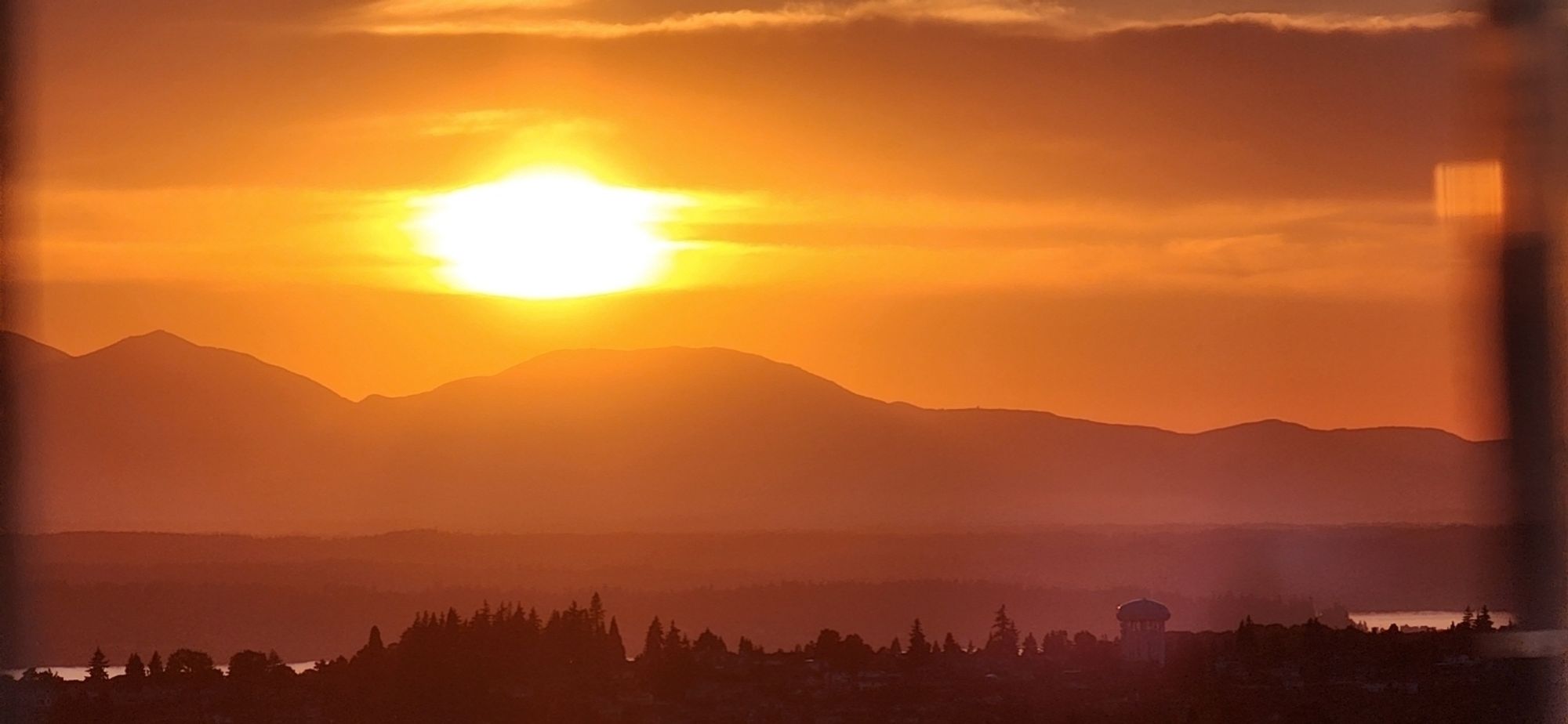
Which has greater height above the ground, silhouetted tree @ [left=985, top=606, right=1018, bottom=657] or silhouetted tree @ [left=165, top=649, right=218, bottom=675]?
silhouetted tree @ [left=985, top=606, right=1018, bottom=657]

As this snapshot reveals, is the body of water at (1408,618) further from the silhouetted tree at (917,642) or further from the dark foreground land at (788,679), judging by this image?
the silhouetted tree at (917,642)

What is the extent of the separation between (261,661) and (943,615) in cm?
154

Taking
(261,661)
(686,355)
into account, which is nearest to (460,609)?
(261,661)

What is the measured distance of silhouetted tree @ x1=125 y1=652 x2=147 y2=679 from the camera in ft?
10.8

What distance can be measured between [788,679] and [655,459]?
609 millimetres

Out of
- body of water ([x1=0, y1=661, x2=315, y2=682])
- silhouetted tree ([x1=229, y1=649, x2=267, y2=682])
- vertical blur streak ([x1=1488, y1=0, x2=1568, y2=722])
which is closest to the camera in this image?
vertical blur streak ([x1=1488, y1=0, x2=1568, y2=722])

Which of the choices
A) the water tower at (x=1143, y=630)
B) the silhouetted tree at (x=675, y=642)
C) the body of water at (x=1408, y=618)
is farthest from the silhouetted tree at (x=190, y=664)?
the body of water at (x=1408, y=618)

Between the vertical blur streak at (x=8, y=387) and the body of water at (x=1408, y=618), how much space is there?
112 inches

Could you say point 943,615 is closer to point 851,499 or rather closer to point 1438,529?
point 851,499

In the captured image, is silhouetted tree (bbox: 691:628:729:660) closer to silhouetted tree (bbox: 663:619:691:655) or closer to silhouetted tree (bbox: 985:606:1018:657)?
silhouetted tree (bbox: 663:619:691:655)

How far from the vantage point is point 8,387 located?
8.16ft

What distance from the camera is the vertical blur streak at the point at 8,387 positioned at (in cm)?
238

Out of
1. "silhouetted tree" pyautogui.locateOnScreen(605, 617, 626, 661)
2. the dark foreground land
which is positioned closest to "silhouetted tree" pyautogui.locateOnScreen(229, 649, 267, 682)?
the dark foreground land

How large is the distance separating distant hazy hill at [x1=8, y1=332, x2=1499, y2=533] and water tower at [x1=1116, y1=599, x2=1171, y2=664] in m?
0.21
